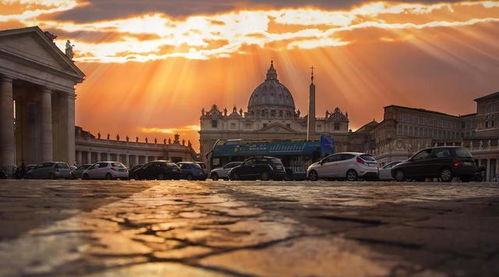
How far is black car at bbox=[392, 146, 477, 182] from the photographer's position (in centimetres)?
2516

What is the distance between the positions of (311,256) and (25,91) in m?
56.0

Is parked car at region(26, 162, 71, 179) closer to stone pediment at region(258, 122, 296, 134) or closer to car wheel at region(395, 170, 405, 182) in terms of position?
car wheel at region(395, 170, 405, 182)

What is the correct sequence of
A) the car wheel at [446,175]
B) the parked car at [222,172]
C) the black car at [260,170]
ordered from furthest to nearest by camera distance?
the parked car at [222,172] < the black car at [260,170] < the car wheel at [446,175]

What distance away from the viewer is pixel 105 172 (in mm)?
40656

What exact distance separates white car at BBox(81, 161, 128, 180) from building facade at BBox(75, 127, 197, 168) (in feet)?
146

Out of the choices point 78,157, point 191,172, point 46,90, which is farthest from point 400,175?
point 78,157

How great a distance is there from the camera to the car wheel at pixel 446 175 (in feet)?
81.9

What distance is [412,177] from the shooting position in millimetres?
26297

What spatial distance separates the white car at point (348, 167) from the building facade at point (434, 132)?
57.5m

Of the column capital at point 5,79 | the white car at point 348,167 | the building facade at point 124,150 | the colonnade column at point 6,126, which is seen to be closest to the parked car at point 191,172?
the white car at point 348,167

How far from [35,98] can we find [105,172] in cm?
1827

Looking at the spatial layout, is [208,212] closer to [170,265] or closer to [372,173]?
[170,265]

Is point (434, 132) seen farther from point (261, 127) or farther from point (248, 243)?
point (248, 243)

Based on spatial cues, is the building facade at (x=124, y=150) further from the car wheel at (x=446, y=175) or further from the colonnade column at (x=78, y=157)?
the car wheel at (x=446, y=175)
